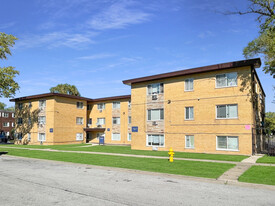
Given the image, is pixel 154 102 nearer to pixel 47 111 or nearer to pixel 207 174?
pixel 207 174

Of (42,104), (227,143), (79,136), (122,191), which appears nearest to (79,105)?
(79,136)

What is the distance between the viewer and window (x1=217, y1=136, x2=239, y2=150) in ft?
70.5

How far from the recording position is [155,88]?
27609 millimetres

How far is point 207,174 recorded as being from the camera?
11.8 meters

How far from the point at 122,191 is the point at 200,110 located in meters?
16.7

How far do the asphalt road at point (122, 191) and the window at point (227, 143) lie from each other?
12.1m

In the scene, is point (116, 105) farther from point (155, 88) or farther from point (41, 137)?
point (155, 88)

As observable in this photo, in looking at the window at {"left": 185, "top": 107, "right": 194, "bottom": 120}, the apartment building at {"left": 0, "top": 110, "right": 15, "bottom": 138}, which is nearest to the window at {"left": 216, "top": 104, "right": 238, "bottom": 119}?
the window at {"left": 185, "top": 107, "right": 194, "bottom": 120}

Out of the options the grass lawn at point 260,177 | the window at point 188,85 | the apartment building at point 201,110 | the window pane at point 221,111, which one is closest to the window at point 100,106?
the apartment building at point 201,110

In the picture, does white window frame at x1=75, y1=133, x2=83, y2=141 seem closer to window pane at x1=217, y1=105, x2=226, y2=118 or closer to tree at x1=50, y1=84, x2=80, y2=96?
tree at x1=50, y1=84, x2=80, y2=96

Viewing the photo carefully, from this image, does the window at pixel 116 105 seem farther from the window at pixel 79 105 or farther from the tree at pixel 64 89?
the tree at pixel 64 89

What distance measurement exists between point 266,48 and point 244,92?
10.9 meters

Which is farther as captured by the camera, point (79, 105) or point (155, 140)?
point (79, 105)

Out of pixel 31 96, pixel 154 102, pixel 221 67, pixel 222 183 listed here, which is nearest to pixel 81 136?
pixel 31 96
